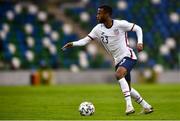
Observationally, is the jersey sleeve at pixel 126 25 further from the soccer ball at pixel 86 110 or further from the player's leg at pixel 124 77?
the soccer ball at pixel 86 110

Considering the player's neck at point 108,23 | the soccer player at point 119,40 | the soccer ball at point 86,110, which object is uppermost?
the player's neck at point 108,23

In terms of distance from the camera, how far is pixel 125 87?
12.3m

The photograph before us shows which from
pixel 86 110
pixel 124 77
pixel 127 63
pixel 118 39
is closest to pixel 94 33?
pixel 118 39

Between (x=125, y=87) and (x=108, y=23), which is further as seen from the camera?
(x=108, y=23)

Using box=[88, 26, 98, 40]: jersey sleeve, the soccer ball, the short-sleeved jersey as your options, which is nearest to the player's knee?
the short-sleeved jersey

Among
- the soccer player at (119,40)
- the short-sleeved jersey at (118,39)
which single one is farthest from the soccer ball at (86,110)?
the short-sleeved jersey at (118,39)

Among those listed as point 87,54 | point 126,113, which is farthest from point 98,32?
point 87,54

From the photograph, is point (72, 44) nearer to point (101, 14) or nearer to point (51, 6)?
point (101, 14)

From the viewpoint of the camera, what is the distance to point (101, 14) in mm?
12531

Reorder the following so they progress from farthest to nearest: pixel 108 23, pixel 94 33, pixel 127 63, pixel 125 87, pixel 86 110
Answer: pixel 94 33 → pixel 108 23 → pixel 127 63 → pixel 125 87 → pixel 86 110

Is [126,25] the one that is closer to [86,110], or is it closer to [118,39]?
[118,39]

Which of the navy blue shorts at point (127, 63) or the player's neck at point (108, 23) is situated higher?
the player's neck at point (108, 23)

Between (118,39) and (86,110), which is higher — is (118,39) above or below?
above

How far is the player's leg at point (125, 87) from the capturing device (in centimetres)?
1225
